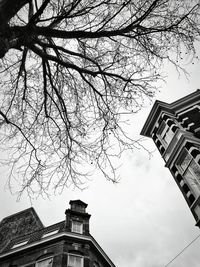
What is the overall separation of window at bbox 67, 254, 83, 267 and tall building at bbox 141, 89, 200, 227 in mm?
10026

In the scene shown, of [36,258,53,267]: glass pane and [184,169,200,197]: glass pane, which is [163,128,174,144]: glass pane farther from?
[36,258,53,267]: glass pane

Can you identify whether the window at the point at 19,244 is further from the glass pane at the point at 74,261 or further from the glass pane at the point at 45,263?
the glass pane at the point at 74,261

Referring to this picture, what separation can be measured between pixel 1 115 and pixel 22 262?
15805 millimetres

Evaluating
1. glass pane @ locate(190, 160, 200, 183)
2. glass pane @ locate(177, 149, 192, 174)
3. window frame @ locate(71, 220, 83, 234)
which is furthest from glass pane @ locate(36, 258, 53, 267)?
glass pane @ locate(190, 160, 200, 183)

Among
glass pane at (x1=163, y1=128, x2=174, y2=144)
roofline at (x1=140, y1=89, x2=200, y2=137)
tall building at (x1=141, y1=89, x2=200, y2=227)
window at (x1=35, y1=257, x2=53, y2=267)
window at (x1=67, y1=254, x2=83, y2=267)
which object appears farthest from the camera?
window at (x1=35, y1=257, x2=53, y2=267)

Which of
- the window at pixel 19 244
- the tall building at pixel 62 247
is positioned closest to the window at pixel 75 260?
the tall building at pixel 62 247

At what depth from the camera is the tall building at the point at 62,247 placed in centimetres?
1742

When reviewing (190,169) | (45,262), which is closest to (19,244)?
(45,262)

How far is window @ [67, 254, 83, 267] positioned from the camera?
17095mm

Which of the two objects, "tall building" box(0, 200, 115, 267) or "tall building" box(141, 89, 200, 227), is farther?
"tall building" box(0, 200, 115, 267)

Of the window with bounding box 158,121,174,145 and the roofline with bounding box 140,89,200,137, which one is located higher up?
the roofline with bounding box 140,89,200,137

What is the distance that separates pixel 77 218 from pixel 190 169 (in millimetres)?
11805

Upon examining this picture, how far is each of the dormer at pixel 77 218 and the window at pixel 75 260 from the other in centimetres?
189

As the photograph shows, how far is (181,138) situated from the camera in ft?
39.9
